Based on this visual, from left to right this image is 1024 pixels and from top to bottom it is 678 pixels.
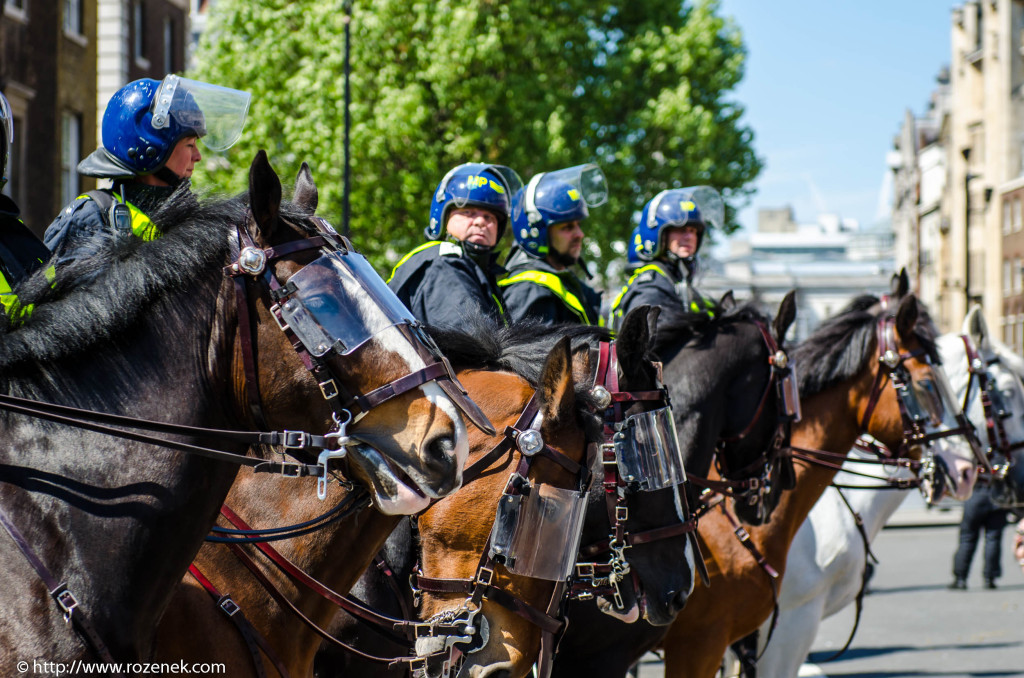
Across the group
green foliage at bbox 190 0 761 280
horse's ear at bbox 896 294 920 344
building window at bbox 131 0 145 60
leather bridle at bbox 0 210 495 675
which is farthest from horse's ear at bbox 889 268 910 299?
building window at bbox 131 0 145 60

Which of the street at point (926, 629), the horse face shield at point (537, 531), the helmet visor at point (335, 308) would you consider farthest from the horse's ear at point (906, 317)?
the helmet visor at point (335, 308)

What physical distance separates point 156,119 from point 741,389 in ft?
9.65

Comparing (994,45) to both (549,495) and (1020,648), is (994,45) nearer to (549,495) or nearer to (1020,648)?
(1020,648)

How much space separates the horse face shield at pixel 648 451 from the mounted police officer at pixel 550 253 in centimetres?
161

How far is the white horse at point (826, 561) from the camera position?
246 inches

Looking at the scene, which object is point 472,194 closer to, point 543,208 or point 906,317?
point 543,208

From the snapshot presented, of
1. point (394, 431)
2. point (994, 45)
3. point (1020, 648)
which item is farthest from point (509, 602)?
point (994, 45)

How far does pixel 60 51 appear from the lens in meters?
19.2

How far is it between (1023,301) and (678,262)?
45.2 m

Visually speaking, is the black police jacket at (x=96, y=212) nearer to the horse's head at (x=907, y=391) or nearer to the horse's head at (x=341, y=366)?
the horse's head at (x=341, y=366)

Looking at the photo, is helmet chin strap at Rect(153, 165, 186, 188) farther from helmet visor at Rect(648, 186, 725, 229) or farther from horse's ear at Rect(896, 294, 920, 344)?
horse's ear at Rect(896, 294, 920, 344)

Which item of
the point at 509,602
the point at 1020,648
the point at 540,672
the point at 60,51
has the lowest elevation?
the point at 1020,648

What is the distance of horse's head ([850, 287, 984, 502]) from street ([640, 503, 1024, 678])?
181 centimetres

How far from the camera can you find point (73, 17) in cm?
2016
